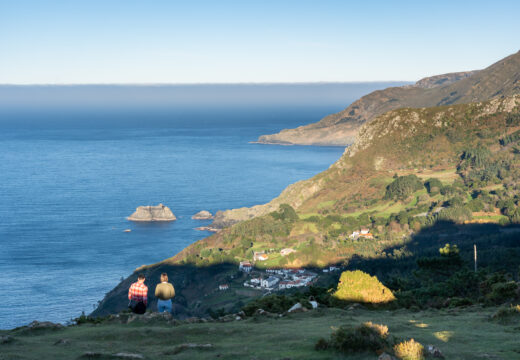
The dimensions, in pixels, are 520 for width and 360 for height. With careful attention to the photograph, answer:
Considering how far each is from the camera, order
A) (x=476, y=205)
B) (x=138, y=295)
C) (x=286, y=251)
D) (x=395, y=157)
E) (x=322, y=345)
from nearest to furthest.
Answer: (x=322, y=345) < (x=138, y=295) < (x=286, y=251) < (x=476, y=205) < (x=395, y=157)

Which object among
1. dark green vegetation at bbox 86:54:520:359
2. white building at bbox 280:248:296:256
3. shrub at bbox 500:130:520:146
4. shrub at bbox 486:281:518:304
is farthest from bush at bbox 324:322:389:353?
shrub at bbox 500:130:520:146

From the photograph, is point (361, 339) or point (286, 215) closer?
point (361, 339)

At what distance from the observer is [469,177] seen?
104938 millimetres

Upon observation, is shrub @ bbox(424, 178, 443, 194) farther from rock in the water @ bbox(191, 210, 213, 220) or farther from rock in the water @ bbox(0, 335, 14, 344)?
rock in the water @ bbox(0, 335, 14, 344)

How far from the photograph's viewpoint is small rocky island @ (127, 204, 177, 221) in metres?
138

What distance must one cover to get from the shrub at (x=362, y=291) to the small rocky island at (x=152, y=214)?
117 metres

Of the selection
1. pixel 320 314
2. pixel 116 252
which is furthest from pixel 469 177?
pixel 320 314

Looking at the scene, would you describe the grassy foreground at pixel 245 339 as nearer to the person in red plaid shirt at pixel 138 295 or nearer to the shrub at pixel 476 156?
the person in red plaid shirt at pixel 138 295

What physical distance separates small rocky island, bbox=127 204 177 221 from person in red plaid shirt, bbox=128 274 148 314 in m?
123

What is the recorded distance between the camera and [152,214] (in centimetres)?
13850

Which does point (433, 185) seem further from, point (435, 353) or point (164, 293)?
point (435, 353)

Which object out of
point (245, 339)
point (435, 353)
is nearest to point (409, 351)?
point (435, 353)

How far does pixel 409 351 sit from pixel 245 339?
15.0 ft

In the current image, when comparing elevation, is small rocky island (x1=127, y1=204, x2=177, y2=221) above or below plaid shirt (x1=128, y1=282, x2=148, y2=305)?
below
